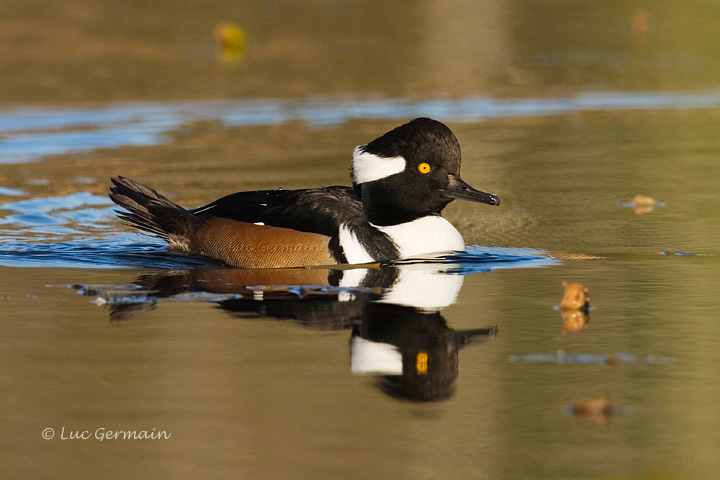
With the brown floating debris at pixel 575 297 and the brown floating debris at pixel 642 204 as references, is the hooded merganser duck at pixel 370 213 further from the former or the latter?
the brown floating debris at pixel 642 204

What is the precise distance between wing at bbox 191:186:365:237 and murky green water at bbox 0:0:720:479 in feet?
1.39

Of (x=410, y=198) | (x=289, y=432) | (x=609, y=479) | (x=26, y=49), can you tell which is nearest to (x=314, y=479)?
(x=289, y=432)

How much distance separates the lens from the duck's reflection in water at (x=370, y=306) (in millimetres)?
5566

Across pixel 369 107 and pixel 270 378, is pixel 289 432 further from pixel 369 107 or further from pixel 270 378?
pixel 369 107

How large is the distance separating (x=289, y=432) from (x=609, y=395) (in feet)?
4.67

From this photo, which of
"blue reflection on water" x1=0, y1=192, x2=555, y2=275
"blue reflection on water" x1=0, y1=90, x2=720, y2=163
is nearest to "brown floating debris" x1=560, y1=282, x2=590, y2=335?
"blue reflection on water" x1=0, y1=192, x2=555, y2=275

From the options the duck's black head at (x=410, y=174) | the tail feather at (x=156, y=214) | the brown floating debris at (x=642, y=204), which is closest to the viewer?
the duck's black head at (x=410, y=174)

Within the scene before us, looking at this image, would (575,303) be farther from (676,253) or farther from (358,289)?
(676,253)

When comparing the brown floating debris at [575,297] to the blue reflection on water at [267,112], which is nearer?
the brown floating debris at [575,297]

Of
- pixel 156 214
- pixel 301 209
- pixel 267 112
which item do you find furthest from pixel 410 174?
pixel 267 112

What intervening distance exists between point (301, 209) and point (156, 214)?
1463 millimetres

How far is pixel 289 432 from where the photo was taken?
4.72 m

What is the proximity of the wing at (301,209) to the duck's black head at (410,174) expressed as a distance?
0.64 feet

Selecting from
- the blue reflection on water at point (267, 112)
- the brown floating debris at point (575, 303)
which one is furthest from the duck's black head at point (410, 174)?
the blue reflection on water at point (267, 112)
